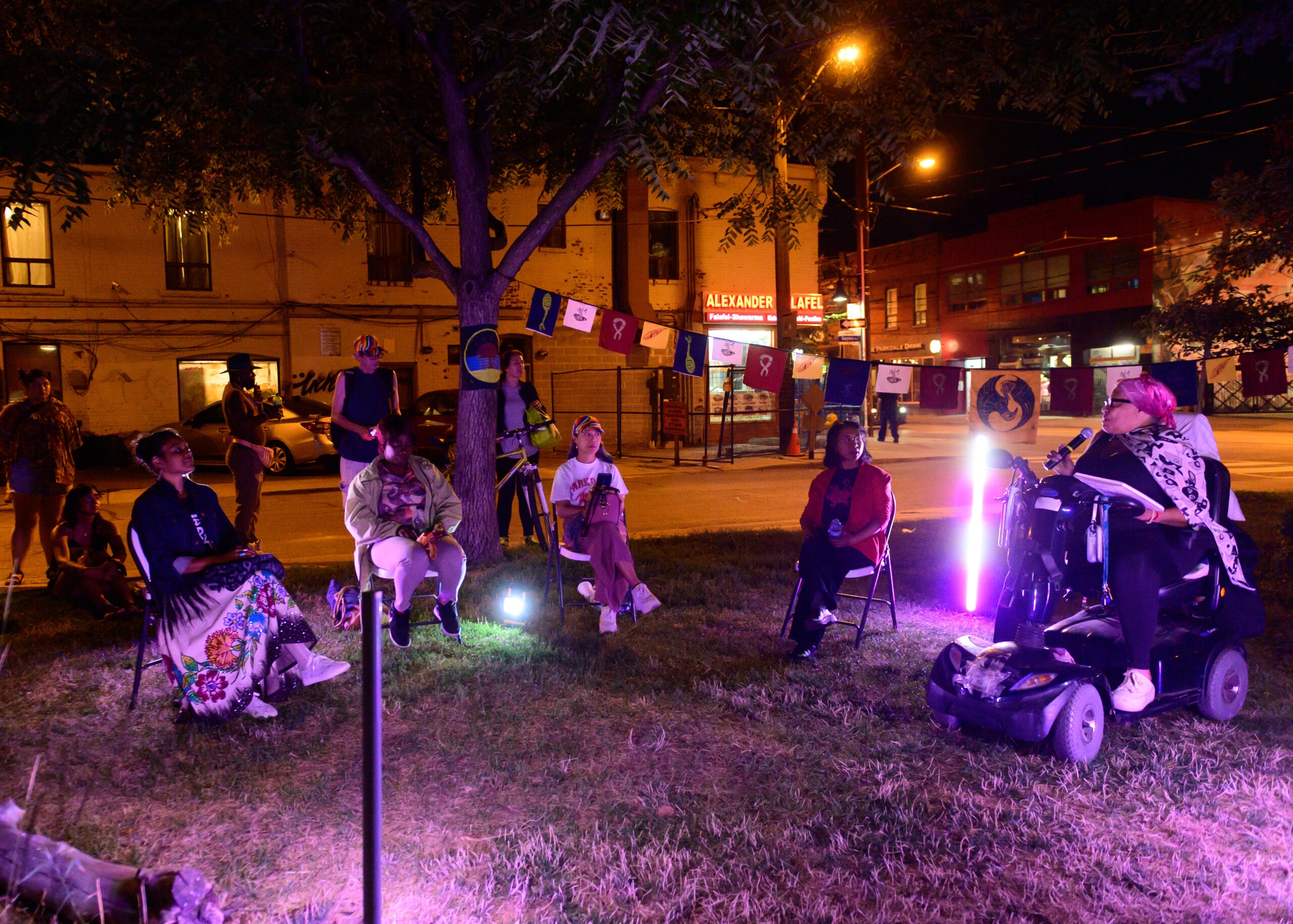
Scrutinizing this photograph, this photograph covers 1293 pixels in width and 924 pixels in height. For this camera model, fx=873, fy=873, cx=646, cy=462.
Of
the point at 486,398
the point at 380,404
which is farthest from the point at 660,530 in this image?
the point at 380,404

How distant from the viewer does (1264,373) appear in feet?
33.6

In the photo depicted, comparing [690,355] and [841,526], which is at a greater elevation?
[690,355]

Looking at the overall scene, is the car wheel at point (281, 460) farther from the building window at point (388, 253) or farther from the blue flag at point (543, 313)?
the blue flag at point (543, 313)

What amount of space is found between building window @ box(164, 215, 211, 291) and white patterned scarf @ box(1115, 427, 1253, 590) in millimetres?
19731

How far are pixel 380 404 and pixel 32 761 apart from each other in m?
3.46

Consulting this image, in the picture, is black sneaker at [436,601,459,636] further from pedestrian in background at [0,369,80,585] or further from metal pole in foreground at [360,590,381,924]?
pedestrian in background at [0,369,80,585]

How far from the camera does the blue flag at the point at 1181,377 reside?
30.0 feet

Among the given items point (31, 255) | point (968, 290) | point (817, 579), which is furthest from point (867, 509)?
point (968, 290)

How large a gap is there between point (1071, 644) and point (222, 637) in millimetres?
4042

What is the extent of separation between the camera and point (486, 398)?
7.73 metres

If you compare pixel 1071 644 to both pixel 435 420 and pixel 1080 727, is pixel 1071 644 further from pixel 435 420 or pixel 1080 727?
pixel 435 420

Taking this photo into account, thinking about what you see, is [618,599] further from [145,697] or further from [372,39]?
[372,39]

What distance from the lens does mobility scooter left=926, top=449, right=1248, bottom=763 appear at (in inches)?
144

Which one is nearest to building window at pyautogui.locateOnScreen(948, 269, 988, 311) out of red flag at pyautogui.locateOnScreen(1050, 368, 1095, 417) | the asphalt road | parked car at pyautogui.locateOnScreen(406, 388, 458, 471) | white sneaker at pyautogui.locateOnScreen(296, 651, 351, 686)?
the asphalt road
